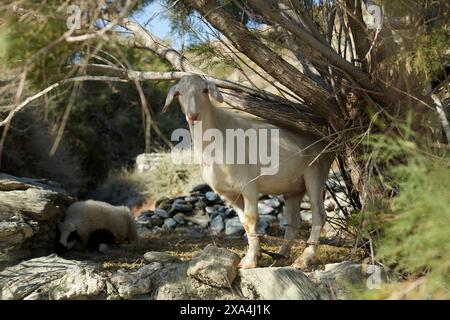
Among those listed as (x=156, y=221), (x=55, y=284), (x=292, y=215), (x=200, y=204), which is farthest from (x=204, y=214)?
(x=55, y=284)

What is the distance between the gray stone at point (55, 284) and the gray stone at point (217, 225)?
4.41 meters

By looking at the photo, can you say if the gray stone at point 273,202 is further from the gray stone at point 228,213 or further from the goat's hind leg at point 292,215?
the goat's hind leg at point 292,215

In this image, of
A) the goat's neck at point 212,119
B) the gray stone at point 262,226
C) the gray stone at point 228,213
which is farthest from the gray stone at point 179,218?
the goat's neck at point 212,119

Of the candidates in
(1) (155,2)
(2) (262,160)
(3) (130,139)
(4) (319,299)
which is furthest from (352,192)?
(3) (130,139)

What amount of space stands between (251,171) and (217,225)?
14.2 ft

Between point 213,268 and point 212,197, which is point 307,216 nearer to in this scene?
point 212,197

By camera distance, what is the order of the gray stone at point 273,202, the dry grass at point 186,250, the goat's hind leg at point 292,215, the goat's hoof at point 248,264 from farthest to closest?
the gray stone at point 273,202 < the goat's hind leg at point 292,215 < the dry grass at point 186,250 < the goat's hoof at point 248,264

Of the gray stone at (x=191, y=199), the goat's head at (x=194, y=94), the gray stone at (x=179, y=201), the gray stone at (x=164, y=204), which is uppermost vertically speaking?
the goat's head at (x=194, y=94)

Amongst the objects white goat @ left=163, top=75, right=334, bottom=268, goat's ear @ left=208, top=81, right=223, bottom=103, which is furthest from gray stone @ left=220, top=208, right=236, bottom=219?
goat's ear @ left=208, top=81, right=223, bottom=103

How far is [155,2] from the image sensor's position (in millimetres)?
5602

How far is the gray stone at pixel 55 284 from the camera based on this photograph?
14.6ft

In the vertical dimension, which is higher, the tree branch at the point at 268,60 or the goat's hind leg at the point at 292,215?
the tree branch at the point at 268,60

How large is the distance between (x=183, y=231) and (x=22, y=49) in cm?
601

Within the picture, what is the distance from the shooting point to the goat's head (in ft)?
15.5
